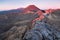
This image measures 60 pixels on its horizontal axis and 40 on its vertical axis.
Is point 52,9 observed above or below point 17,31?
above

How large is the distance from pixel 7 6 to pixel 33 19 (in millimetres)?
822

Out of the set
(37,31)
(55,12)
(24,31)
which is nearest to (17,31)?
(24,31)

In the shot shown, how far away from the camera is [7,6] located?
493 cm

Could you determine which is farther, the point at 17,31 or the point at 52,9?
the point at 52,9

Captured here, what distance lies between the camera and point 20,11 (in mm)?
5176

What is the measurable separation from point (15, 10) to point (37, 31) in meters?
0.76

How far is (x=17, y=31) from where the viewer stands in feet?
17.0

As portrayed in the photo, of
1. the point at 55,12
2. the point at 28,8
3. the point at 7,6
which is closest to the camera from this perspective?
the point at 7,6

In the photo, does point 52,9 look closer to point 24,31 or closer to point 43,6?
point 43,6

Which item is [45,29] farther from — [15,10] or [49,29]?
[15,10]

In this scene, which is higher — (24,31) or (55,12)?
(55,12)

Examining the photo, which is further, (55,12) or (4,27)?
(55,12)

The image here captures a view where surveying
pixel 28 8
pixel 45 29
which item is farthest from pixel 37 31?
pixel 28 8

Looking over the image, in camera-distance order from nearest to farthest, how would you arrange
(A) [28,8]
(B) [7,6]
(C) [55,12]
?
(B) [7,6]
(A) [28,8]
(C) [55,12]
